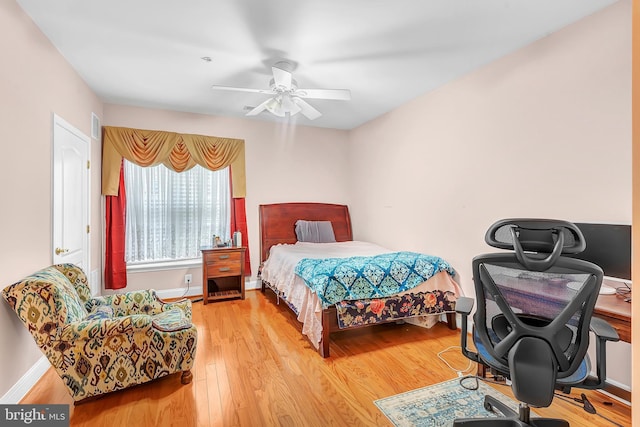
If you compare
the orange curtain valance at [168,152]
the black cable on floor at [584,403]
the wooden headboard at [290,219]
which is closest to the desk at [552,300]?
the black cable on floor at [584,403]

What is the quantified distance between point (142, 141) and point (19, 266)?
2331mm

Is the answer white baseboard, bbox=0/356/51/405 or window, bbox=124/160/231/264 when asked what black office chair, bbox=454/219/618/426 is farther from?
window, bbox=124/160/231/264

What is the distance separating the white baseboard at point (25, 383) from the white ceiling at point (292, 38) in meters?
2.51

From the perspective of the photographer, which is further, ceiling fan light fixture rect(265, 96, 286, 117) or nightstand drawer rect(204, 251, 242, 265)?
nightstand drawer rect(204, 251, 242, 265)

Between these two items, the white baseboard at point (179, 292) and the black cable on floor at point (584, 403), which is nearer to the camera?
the black cable on floor at point (584, 403)

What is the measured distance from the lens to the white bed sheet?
2.71 m

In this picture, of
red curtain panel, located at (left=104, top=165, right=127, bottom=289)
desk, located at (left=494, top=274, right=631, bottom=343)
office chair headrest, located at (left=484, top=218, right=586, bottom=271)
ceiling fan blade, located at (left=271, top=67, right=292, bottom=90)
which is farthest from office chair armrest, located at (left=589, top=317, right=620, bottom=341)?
red curtain panel, located at (left=104, top=165, right=127, bottom=289)

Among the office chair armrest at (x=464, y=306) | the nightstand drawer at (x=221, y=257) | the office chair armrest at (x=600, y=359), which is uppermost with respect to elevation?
the nightstand drawer at (x=221, y=257)

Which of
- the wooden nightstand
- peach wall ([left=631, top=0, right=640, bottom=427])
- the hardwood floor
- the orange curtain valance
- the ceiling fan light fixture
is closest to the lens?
peach wall ([left=631, top=0, right=640, bottom=427])

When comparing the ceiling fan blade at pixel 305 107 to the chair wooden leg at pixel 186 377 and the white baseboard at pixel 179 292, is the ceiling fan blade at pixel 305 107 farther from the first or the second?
the white baseboard at pixel 179 292

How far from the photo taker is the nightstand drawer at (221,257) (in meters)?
3.94

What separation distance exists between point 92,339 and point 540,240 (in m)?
2.56

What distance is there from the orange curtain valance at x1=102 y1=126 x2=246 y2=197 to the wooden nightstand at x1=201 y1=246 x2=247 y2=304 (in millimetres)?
895

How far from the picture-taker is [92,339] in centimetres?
187
